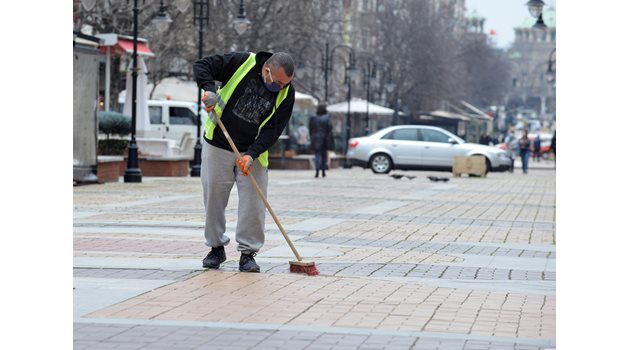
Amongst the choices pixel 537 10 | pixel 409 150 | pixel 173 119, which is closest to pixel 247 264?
pixel 537 10

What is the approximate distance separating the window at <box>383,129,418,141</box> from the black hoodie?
29.1 metres

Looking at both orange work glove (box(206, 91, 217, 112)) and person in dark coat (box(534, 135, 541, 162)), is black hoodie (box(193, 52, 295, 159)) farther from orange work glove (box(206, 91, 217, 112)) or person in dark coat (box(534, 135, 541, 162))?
person in dark coat (box(534, 135, 541, 162))

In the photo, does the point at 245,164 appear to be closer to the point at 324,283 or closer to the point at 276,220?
the point at 276,220

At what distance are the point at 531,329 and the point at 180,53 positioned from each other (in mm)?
39225

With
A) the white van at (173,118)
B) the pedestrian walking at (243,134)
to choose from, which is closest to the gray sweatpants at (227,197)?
the pedestrian walking at (243,134)

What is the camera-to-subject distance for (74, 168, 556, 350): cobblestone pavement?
24.0 ft

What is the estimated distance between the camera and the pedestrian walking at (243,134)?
994 cm

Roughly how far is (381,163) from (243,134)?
28.7 meters

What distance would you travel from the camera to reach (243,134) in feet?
32.9

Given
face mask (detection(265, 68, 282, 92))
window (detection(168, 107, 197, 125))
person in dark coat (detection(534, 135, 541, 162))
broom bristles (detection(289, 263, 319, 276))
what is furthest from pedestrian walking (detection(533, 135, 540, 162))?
face mask (detection(265, 68, 282, 92))

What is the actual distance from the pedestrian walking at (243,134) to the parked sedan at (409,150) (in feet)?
93.3
